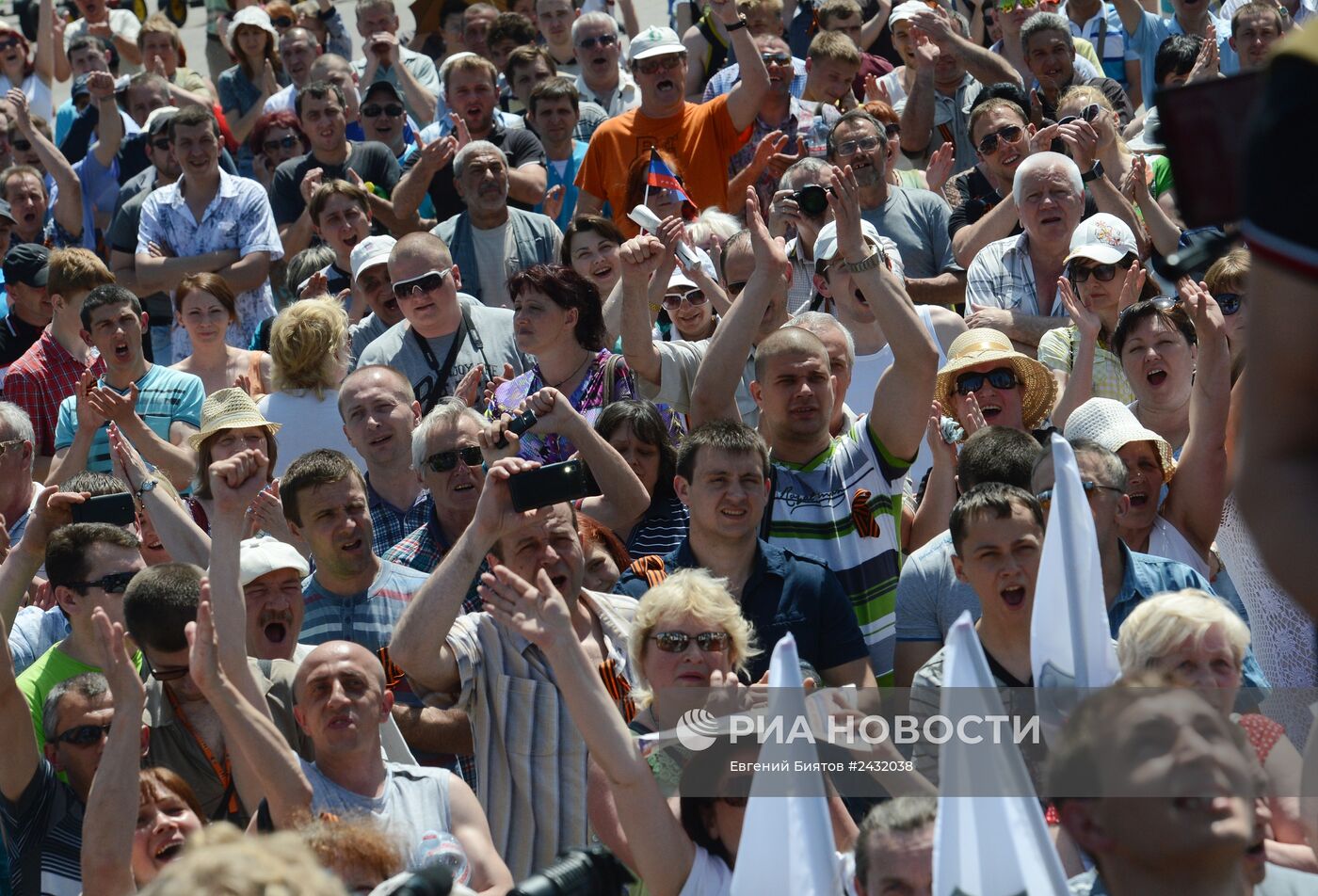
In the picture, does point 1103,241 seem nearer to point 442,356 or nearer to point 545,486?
point 442,356

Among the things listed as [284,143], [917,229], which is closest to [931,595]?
[917,229]

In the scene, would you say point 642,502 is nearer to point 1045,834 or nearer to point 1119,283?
point 1119,283

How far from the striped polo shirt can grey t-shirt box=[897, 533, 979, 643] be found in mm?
181

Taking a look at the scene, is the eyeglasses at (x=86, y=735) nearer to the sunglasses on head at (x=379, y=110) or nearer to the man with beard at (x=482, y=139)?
the man with beard at (x=482, y=139)

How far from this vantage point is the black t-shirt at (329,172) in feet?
31.6

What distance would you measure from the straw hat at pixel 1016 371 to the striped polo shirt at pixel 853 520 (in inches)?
26.7

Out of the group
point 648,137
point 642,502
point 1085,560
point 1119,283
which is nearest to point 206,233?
point 648,137

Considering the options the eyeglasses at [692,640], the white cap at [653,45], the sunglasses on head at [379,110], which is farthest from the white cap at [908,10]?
the eyeglasses at [692,640]

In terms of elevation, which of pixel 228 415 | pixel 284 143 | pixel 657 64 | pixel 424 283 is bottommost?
pixel 228 415

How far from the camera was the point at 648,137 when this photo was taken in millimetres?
8625

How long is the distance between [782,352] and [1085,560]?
2518 millimetres

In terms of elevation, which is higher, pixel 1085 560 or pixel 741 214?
pixel 1085 560

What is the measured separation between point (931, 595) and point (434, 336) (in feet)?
8.85

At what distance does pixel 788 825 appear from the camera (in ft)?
10.2
